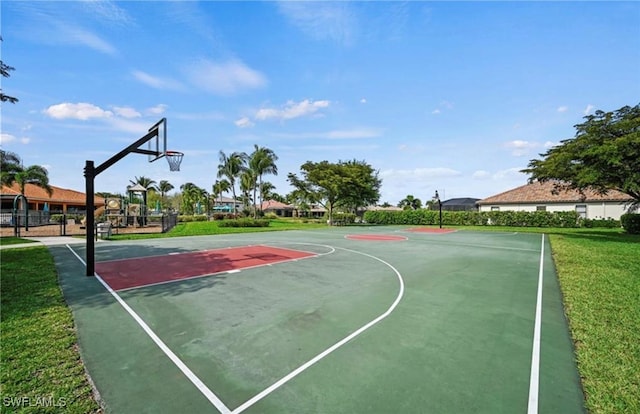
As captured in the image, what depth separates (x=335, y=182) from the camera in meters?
32.0

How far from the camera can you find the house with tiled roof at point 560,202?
95.1ft

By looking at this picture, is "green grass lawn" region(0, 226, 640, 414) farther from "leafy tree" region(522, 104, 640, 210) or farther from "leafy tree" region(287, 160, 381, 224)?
"leafy tree" region(287, 160, 381, 224)

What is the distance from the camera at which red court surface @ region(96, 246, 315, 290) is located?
776 cm

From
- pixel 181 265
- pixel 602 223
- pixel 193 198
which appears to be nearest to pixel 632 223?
pixel 602 223

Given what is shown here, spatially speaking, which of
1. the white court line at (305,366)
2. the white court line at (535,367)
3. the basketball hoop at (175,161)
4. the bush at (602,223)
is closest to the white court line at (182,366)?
the white court line at (305,366)

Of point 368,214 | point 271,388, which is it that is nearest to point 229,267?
point 271,388

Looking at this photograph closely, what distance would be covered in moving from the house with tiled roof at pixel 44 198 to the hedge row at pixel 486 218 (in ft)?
129

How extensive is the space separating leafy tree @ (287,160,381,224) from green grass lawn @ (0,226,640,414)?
25070 millimetres

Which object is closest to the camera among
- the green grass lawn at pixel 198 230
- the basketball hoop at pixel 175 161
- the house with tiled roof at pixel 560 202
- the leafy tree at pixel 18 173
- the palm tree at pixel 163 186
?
the basketball hoop at pixel 175 161

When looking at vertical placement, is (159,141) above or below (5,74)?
below

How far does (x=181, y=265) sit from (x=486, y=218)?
108 ft

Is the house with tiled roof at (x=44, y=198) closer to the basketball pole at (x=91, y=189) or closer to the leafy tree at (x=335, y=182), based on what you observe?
the leafy tree at (x=335, y=182)

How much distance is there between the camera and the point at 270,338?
4.22 meters

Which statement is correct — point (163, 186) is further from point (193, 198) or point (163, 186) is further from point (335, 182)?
point (335, 182)
